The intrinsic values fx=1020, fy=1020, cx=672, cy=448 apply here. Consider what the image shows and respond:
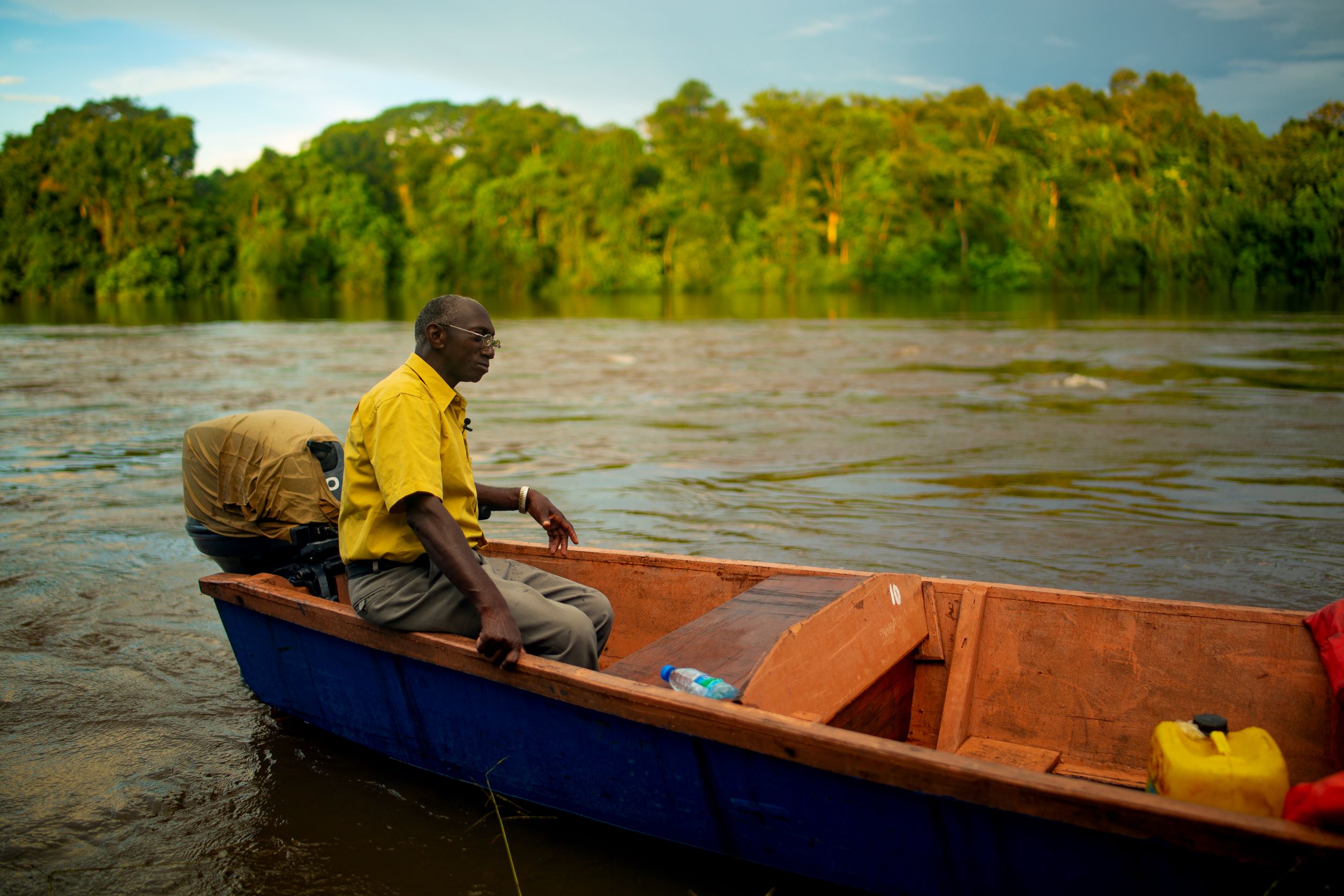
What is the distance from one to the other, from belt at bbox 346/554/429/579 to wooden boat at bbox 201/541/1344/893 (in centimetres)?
18

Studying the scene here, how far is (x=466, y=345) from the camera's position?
3.29 metres

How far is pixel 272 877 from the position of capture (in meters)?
3.29

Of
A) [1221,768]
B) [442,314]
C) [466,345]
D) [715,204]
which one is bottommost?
[1221,768]

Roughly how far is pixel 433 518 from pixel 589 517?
4.76 m

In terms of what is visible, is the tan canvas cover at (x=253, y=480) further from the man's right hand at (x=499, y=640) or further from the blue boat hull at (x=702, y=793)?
the man's right hand at (x=499, y=640)

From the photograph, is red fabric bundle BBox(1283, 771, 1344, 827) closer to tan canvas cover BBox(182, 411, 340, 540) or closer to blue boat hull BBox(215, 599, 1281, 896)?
blue boat hull BBox(215, 599, 1281, 896)

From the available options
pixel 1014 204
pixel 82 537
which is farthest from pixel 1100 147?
pixel 82 537

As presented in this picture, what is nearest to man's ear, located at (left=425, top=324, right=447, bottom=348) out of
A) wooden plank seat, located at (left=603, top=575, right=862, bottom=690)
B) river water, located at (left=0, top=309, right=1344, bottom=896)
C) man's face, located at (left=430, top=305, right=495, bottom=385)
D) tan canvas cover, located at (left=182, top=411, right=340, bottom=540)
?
man's face, located at (left=430, top=305, right=495, bottom=385)

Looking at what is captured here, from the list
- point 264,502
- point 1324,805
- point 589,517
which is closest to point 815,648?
point 1324,805

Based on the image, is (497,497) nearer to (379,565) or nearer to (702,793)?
(379,565)

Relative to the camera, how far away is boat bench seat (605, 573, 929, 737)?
118 inches

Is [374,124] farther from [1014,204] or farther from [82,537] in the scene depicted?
[82,537]

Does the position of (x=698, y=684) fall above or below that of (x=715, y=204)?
below

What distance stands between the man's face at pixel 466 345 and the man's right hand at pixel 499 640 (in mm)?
773
